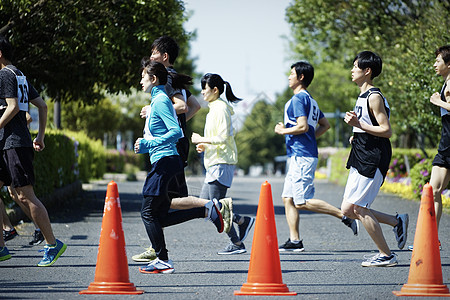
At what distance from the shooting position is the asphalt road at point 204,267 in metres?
5.78

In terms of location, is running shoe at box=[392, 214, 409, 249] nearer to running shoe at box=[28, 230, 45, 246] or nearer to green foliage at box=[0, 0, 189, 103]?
running shoe at box=[28, 230, 45, 246]

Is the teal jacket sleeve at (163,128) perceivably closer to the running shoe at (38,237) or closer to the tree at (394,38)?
the running shoe at (38,237)

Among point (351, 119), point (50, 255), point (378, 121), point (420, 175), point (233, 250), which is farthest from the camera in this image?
point (420, 175)

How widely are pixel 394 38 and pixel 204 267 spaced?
16.6 m

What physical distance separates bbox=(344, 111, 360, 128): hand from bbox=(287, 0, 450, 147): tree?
844 cm

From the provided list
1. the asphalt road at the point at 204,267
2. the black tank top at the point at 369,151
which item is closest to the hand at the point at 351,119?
the black tank top at the point at 369,151

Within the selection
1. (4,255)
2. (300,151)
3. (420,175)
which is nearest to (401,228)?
(300,151)

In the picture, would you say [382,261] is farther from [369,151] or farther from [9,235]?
[9,235]

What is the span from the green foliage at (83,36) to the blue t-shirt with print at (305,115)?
5113 millimetres

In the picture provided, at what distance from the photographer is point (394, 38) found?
2245cm

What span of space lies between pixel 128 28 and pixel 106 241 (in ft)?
27.2

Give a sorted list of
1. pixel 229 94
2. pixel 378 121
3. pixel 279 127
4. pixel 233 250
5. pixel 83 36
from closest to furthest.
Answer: pixel 378 121 < pixel 233 250 < pixel 229 94 < pixel 279 127 < pixel 83 36

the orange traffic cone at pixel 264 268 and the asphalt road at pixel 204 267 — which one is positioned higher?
the orange traffic cone at pixel 264 268

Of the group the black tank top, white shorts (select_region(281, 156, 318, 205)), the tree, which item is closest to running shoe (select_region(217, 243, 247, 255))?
white shorts (select_region(281, 156, 318, 205))
